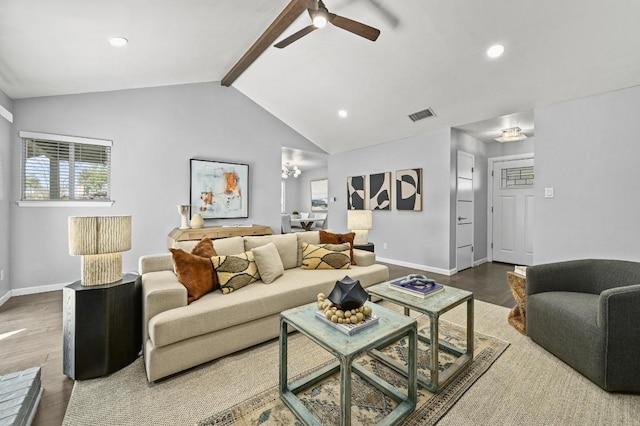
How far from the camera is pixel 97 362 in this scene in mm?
1836

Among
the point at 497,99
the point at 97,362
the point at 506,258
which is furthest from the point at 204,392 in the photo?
the point at 506,258

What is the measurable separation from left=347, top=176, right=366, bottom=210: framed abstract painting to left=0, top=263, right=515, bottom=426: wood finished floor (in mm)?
2348

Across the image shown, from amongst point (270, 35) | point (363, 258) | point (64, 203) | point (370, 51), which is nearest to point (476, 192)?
point (363, 258)

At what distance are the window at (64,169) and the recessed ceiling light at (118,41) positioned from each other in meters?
1.68

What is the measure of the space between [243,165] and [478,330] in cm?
442

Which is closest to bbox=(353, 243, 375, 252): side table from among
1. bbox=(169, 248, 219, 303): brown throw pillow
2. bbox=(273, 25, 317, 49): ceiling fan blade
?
bbox=(169, 248, 219, 303): brown throw pillow

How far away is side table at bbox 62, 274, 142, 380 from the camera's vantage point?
5.89 feet

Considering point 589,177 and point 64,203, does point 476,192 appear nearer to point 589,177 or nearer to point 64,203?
point 589,177

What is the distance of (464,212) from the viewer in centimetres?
494

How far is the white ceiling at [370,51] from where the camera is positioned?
241cm

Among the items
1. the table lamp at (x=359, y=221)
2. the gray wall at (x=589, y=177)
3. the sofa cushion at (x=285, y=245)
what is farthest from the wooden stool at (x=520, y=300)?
the sofa cushion at (x=285, y=245)

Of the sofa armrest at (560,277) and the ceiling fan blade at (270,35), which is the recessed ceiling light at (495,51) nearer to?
the ceiling fan blade at (270,35)

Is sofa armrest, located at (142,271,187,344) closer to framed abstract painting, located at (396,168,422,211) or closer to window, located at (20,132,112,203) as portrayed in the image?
window, located at (20,132,112,203)

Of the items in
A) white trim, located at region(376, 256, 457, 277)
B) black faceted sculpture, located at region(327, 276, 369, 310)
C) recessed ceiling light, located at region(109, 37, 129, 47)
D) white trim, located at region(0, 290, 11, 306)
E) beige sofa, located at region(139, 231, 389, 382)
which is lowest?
white trim, located at region(0, 290, 11, 306)
